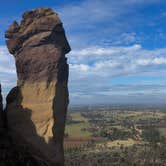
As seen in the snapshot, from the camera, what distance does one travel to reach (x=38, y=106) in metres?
33.6

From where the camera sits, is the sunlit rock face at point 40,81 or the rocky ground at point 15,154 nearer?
the rocky ground at point 15,154

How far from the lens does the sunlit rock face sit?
1304 inches

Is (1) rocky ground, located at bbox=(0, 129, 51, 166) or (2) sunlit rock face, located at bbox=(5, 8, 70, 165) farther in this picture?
(2) sunlit rock face, located at bbox=(5, 8, 70, 165)

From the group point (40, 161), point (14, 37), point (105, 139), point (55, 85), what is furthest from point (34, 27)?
point (105, 139)

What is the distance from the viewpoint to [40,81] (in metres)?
34.6

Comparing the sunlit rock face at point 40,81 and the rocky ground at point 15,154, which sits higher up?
the sunlit rock face at point 40,81

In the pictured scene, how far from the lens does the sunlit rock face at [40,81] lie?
33125 millimetres

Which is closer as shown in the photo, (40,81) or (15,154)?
(15,154)

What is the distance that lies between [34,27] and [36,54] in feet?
7.70

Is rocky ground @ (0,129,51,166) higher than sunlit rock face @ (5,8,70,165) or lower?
lower

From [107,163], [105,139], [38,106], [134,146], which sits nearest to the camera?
[38,106]

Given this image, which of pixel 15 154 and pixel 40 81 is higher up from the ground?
pixel 40 81

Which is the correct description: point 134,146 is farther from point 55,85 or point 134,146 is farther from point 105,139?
point 55,85

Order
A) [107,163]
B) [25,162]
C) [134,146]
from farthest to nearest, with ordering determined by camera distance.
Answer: [134,146] < [107,163] < [25,162]
